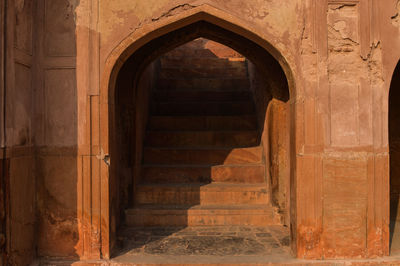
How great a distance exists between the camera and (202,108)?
780 cm

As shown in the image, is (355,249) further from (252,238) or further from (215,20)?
(215,20)

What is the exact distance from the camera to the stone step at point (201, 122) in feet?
23.8

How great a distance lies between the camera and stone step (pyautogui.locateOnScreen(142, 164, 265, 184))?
6.17m

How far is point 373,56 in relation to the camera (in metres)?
3.99

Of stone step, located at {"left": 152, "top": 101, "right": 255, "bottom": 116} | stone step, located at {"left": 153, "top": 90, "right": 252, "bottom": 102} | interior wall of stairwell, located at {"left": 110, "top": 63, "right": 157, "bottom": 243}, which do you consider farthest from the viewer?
stone step, located at {"left": 153, "top": 90, "right": 252, "bottom": 102}

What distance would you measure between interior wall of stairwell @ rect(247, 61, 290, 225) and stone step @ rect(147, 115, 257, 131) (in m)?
1.03

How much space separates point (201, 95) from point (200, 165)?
244cm

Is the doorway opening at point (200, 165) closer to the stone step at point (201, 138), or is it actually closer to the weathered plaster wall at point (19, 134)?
the stone step at point (201, 138)

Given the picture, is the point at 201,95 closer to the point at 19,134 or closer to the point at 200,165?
the point at 200,165

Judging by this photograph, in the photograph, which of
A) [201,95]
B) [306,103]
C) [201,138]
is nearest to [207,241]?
[306,103]

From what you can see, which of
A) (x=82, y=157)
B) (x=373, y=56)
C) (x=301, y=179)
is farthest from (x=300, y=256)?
(x=82, y=157)

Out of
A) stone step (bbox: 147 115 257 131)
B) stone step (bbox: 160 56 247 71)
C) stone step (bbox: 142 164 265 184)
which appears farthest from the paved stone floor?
stone step (bbox: 160 56 247 71)

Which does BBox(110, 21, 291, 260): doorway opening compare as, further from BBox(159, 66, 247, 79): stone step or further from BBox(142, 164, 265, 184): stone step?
BBox(159, 66, 247, 79): stone step

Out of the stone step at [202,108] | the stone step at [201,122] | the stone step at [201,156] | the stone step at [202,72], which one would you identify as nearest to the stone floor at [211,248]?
the stone step at [201,156]
